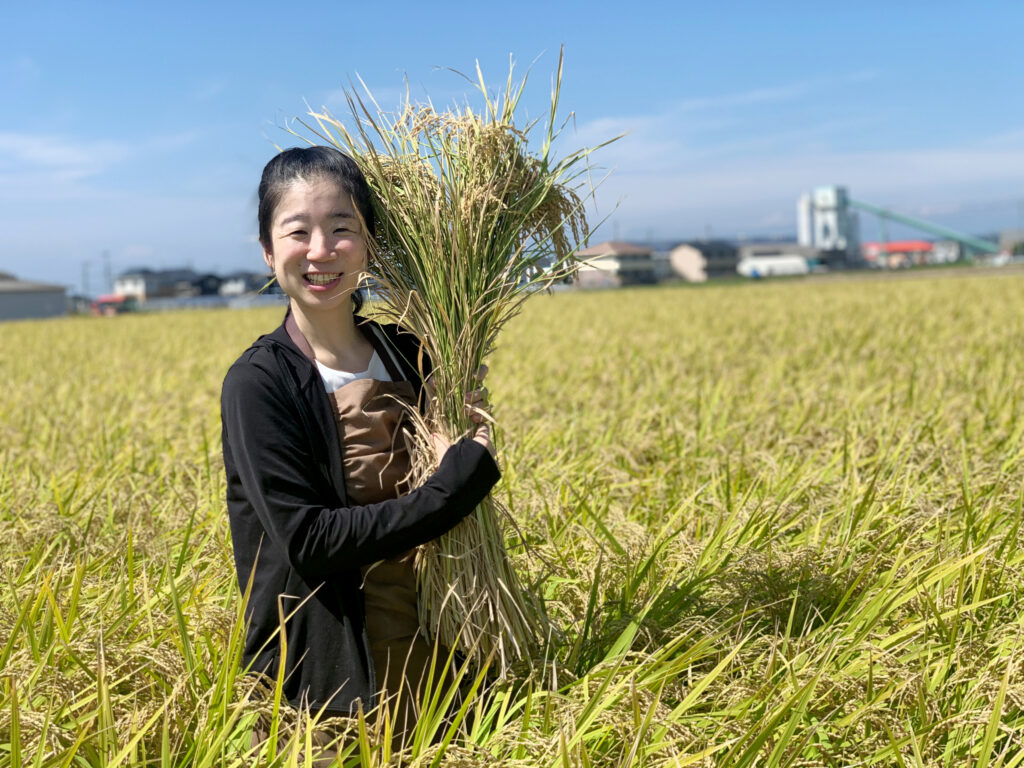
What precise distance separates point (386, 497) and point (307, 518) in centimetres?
22

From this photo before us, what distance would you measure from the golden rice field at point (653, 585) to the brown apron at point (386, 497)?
0.14 meters

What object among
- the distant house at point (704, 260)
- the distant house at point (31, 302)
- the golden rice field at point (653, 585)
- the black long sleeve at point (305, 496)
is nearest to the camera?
the black long sleeve at point (305, 496)

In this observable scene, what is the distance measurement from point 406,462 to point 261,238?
1.85 ft

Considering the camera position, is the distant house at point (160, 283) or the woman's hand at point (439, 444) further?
the distant house at point (160, 283)

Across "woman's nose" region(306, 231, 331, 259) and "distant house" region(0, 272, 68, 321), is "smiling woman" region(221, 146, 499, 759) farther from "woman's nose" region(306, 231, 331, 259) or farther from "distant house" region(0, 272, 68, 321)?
"distant house" region(0, 272, 68, 321)

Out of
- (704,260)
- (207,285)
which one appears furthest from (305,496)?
(704,260)

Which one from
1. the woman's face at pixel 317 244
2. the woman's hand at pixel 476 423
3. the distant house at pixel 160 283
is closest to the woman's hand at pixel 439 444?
the woman's hand at pixel 476 423

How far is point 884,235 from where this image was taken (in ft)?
319

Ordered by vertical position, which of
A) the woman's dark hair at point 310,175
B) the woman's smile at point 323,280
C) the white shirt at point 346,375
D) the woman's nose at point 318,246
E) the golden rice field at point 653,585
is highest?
the woman's dark hair at point 310,175

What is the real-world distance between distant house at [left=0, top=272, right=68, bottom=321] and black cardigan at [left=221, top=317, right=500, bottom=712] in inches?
2051

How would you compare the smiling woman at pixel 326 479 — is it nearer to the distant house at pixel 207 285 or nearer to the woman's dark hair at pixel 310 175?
the woman's dark hair at pixel 310 175

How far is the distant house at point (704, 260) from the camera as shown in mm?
79375

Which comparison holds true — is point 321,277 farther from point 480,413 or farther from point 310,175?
point 480,413

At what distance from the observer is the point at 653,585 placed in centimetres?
255
